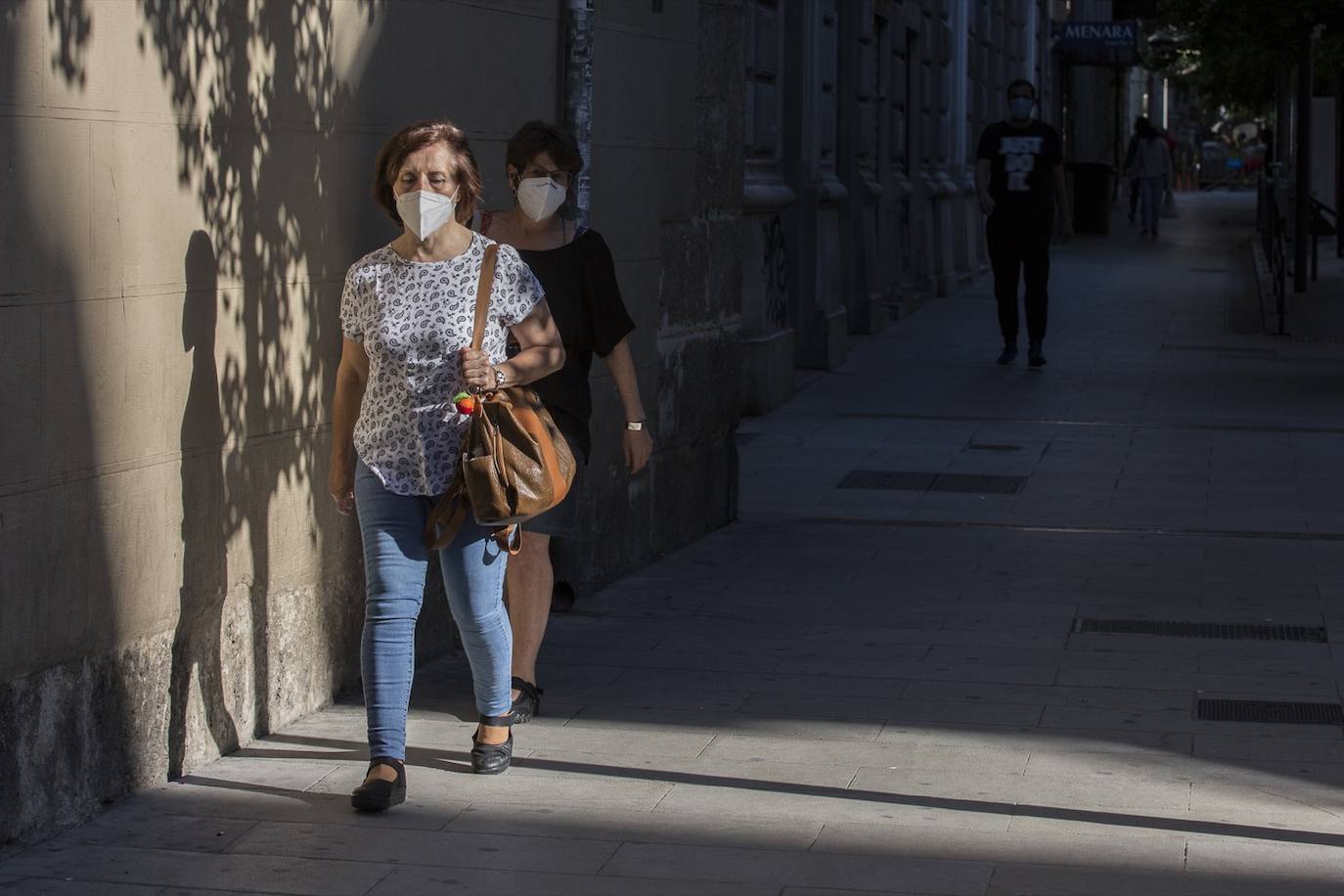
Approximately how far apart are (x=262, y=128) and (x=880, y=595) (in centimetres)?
331

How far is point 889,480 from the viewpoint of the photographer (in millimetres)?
10930

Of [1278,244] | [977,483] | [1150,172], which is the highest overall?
[1150,172]

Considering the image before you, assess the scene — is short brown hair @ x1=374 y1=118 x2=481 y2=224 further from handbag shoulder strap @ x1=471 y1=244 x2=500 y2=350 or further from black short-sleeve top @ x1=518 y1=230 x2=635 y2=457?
black short-sleeve top @ x1=518 y1=230 x2=635 y2=457

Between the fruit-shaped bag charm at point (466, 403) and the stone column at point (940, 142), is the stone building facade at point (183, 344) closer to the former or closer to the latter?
the fruit-shaped bag charm at point (466, 403)

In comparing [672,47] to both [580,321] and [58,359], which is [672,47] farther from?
[58,359]

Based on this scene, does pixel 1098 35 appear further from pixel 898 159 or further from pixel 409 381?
pixel 409 381

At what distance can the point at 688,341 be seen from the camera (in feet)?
29.9

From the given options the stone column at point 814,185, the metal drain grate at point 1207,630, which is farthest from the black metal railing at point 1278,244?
the metal drain grate at point 1207,630

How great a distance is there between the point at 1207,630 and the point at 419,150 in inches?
141

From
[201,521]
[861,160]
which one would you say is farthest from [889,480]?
[861,160]

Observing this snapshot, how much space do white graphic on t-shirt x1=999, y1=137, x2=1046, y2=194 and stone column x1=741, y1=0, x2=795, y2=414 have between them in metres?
1.62

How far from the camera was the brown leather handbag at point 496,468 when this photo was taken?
4973 millimetres

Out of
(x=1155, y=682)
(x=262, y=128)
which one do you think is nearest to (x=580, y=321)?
(x=262, y=128)

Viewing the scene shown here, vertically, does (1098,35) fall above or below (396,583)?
above
